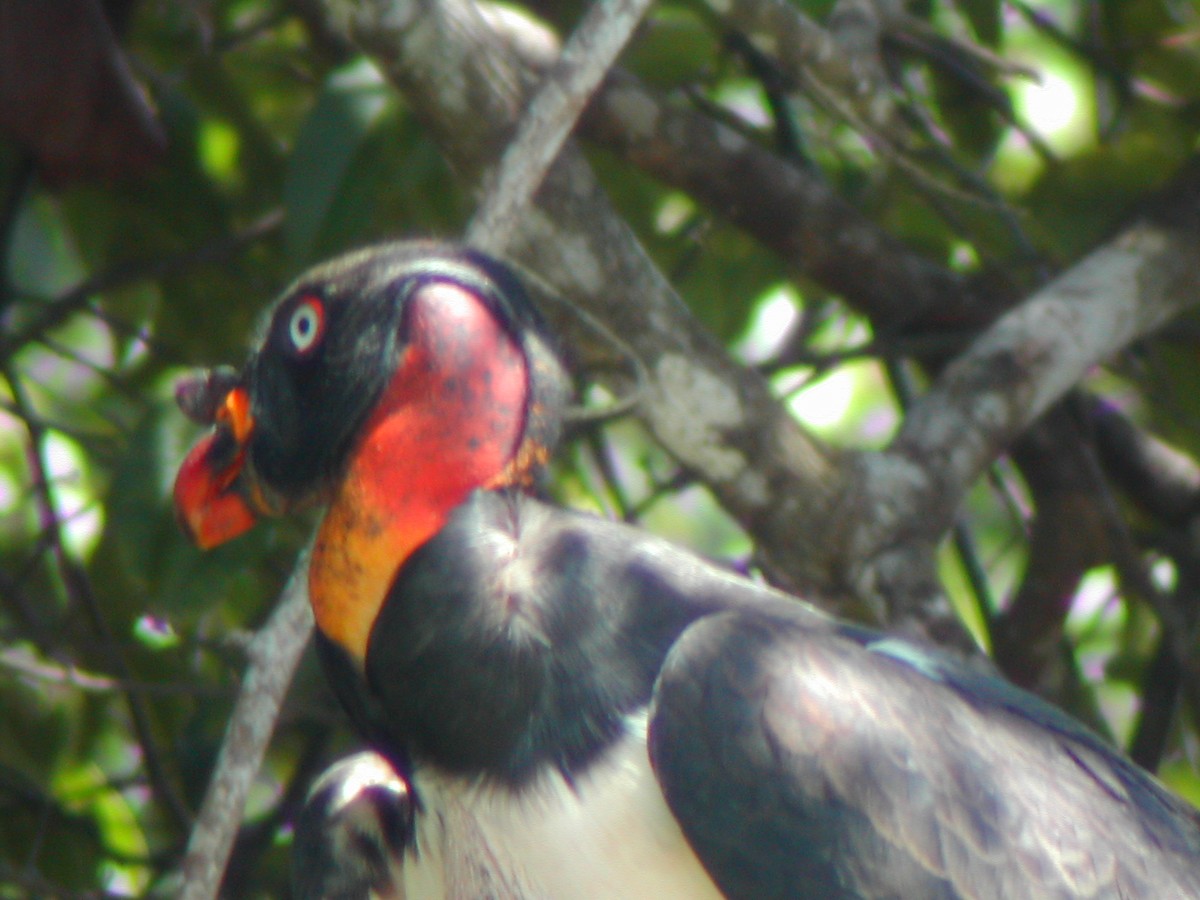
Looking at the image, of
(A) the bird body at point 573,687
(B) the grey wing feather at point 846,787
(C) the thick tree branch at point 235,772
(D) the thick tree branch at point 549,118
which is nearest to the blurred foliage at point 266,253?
(D) the thick tree branch at point 549,118

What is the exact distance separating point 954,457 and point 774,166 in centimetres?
83

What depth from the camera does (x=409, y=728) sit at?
7.95 feet

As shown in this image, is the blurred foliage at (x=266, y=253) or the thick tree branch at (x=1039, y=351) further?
the blurred foliage at (x=266, y=253)

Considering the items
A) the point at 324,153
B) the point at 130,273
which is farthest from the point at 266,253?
the point at 324,153

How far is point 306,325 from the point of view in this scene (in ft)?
8.67

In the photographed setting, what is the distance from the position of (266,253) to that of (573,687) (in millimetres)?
2343

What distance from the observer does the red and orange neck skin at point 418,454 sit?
2.48 m

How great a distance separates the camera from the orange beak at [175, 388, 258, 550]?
273 cm

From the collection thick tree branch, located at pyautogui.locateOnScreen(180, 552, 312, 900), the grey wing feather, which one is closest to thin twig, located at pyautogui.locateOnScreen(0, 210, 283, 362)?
thick tree branch, located at pyautogui.locateOnScreen(180, 552, 312, 900)

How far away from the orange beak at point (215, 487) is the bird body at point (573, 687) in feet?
0.04

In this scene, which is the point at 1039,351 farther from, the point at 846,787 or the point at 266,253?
the point at 266,253

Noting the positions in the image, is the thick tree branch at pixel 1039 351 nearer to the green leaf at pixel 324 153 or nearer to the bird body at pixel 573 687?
the bird body at pixel 573 687

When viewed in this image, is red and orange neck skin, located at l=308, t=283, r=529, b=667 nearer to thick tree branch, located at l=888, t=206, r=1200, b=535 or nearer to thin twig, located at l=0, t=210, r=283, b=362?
thick tree branch, located at l=888, t=206, r=1200, b=535

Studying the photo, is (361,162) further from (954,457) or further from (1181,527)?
(1181,527)
